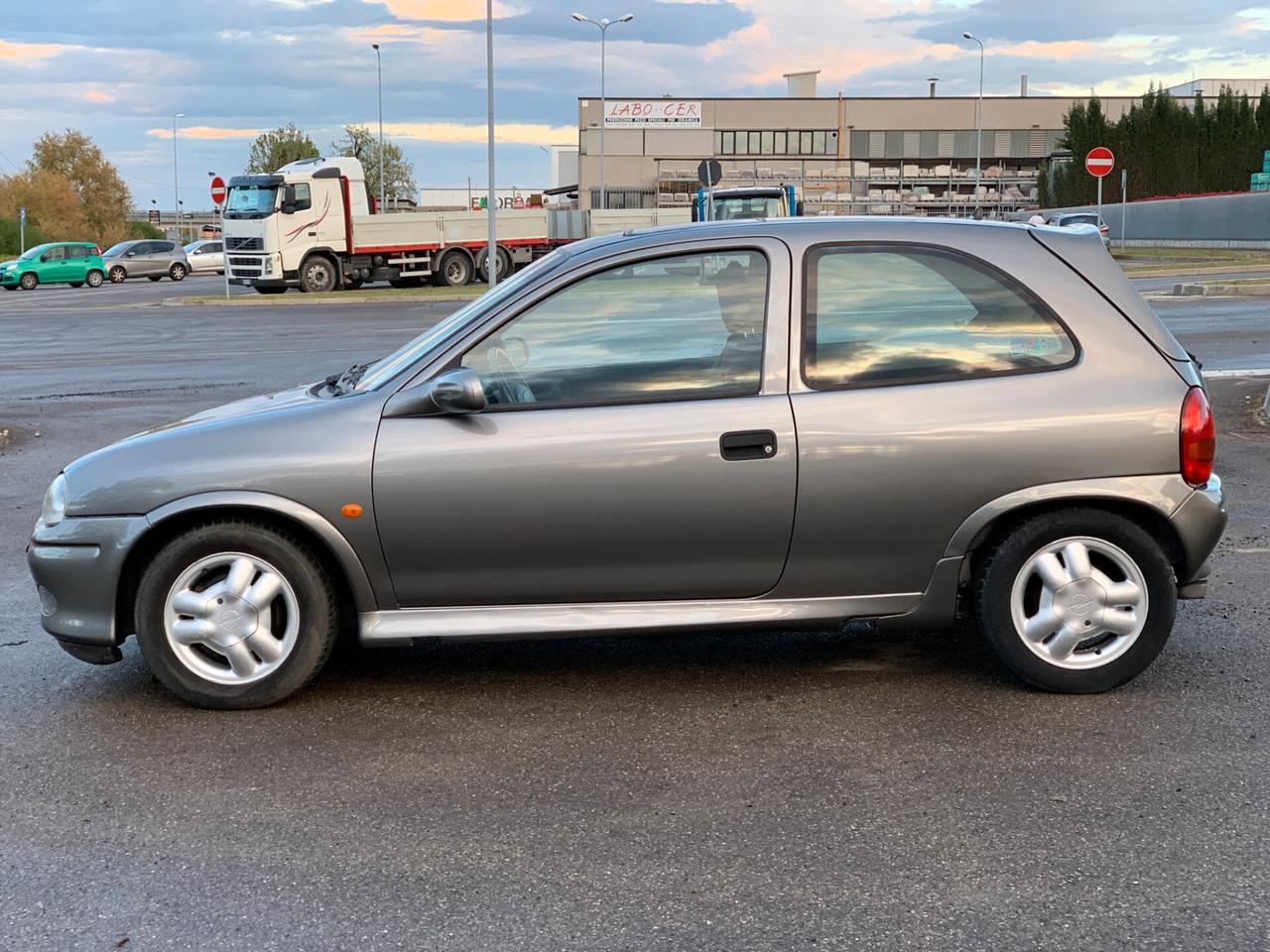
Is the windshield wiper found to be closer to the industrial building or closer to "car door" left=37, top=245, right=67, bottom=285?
"car door" left=37, top=245, right=67, bottom=285

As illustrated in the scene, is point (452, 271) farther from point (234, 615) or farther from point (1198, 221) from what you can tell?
point (234, 615)

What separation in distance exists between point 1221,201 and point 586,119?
57.3m

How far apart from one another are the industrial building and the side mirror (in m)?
85.7

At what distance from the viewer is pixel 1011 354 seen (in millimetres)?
4852

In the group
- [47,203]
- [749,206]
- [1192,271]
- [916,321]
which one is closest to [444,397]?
[916,321]

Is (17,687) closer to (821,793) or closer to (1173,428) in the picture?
(821,793)

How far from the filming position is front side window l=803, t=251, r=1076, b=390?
4773 mm

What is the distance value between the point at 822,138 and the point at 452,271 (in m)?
58.6

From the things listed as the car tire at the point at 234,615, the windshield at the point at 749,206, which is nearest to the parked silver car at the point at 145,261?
the windshield at the point at 749,206

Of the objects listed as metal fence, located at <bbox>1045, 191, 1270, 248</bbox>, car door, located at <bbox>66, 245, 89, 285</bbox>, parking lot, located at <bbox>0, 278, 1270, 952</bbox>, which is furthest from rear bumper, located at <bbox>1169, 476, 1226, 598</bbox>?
car door, located at <bbox>66, 245, 89, 285</bbox>

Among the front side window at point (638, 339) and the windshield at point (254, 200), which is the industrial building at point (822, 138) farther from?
the front side window at point (638, 339)

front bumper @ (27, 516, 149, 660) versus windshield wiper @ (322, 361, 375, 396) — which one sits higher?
windshield wiper @ (322, 361, 375, 396)

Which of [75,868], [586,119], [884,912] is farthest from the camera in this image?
[586,119]

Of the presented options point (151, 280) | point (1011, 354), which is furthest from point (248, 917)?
point (151, 280)
